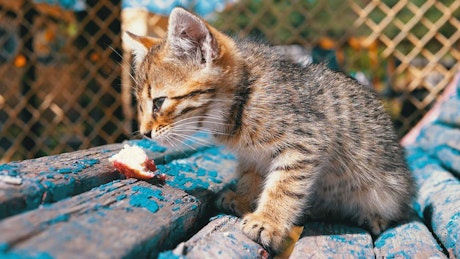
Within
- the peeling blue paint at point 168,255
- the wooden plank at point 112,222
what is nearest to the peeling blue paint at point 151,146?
the wooden plank at point 112,222

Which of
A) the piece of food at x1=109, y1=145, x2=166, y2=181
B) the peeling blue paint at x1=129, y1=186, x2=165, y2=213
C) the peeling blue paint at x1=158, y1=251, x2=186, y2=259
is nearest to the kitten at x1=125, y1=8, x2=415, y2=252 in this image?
the piece of food at x1=109, y1=145, x2=166, y2=181

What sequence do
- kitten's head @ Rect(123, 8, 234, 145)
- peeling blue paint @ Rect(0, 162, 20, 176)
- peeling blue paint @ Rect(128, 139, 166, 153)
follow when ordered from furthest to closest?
peeling blue paint @ Rect(128, 139, 166, 153) → kitten's head @ Rect(123, 8, 234, 145) → peeling blue paint @ Rect(0, 162, 20, 176)

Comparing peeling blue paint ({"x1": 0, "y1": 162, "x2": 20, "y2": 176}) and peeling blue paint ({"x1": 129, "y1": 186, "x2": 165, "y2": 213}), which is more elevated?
peeling blue paint ({"x1": 129, "y1": 186, "x2": 165, "y2": 213})

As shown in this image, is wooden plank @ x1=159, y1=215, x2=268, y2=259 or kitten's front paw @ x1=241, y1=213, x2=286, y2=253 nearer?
wooden plank @ x1=159, y1=215, x2=268, y2=259

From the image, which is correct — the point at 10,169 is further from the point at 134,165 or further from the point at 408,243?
the point at 408,243

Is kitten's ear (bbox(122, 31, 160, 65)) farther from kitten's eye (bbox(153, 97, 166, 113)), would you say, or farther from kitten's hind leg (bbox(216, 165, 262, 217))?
kitten's hind leg (bbox(216, 165, 262, 217))

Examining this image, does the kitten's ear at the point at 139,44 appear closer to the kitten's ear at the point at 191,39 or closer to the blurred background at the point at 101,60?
the kitten's ear at the point at 191,39

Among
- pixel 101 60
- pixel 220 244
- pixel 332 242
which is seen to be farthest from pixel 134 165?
pixel 101 60
